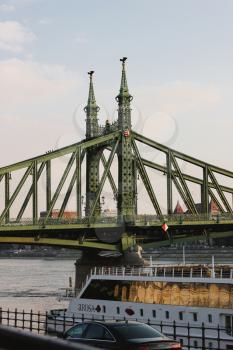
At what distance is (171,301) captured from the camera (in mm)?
30000

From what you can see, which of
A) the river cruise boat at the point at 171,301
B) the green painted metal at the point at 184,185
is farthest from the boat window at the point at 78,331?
the green painted metal at the point at 184,185

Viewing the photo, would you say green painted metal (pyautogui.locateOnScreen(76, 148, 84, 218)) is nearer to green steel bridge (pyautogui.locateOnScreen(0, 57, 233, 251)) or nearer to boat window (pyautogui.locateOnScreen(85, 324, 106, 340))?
green steel bridge (pyautogui.locateOnScreen(0, 57, 233, 251))

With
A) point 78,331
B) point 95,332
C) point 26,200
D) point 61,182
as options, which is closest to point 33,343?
point 95,332

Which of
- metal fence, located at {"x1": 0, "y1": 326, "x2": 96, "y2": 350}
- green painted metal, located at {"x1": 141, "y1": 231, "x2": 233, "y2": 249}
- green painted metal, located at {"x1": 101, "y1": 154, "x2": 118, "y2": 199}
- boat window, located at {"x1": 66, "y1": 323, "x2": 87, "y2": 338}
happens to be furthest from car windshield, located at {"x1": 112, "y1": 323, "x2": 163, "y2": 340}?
green painted metal, located at {"x1": 101, "y1": 154, "x2": 118, "y2": 199}

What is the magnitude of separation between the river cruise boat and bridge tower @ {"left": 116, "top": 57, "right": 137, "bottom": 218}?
48.8 meters

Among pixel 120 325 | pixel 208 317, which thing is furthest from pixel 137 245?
pixel 120 325

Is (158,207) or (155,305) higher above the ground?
(158,207)

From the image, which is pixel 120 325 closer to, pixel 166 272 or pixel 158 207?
pixel 166 272

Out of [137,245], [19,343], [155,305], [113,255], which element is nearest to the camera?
[19,343]

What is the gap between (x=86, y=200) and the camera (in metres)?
89.1

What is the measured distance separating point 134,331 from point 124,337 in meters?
0.29

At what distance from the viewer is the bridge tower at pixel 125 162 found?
8497 cm

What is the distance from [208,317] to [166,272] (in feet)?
17.8

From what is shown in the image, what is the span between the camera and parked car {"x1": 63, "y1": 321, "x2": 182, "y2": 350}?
1310 cm
